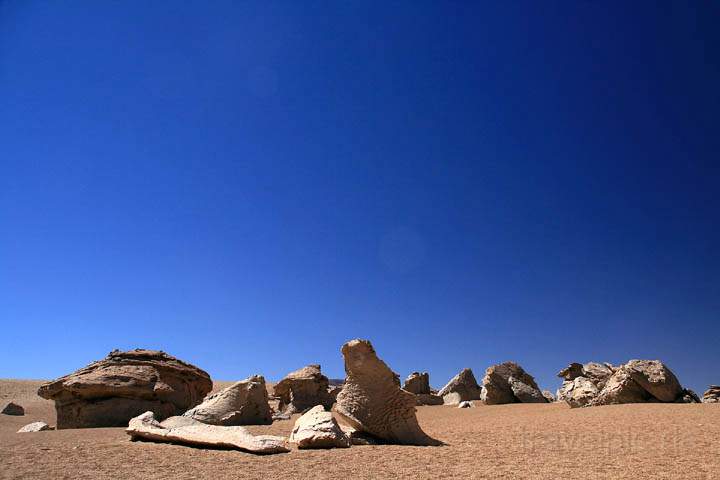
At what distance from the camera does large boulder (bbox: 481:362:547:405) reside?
23094 mm

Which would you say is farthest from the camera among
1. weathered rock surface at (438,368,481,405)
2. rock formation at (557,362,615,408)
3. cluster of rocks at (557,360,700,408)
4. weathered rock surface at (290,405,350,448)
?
weathered rock surface at (438,368,481,405)

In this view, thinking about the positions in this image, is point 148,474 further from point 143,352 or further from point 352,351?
point 143,352

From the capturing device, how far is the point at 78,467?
6309mm

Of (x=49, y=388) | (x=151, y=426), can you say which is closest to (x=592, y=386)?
(x=151, y=426)

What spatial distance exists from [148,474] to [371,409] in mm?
4805

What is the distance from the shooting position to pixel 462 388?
29156mm

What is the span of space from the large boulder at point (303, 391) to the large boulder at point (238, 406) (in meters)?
7.05

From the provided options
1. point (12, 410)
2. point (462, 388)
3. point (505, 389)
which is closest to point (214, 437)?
point (505, 389)

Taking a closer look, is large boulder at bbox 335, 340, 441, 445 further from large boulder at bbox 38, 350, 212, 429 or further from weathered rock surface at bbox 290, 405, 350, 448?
large boulder at bbox 38, 350, 212, 429

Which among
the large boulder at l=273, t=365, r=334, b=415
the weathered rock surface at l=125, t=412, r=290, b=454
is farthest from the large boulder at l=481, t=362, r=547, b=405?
the weathered rock surface at l=125, t=412, r=290, b=454

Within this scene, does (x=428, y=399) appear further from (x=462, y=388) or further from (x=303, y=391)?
(x=303, y=391)

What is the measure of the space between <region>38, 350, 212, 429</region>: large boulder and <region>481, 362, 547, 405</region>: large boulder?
15.1 metres

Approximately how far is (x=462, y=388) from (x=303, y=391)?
12.2 meters

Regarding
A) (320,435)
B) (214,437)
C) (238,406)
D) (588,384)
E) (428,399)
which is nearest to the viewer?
(214,437)
